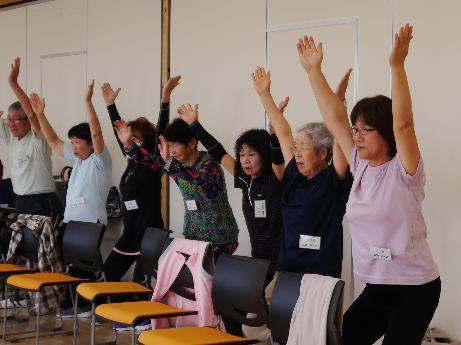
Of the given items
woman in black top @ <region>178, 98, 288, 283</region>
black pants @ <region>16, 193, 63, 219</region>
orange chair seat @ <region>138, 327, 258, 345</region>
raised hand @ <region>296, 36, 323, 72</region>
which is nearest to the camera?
raised hand @ <region>296, 36, 323, 72</region>

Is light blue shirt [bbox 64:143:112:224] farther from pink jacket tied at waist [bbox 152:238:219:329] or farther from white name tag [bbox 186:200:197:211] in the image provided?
pink jacket tied at waist [bbox 152:238:219:329]

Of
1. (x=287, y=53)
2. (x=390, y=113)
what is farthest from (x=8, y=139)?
(x=390, y=113)

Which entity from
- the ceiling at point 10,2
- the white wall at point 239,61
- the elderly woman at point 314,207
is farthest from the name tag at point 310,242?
the ceiling at point 10,2

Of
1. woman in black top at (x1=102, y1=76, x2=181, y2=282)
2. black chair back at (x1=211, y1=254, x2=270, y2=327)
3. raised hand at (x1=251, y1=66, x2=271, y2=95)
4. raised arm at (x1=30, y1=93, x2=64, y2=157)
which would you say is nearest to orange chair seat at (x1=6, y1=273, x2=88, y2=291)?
woman in black top at (x1=102, y1=76, x2=181, y2=282)

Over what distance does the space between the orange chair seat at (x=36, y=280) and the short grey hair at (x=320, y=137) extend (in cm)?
213

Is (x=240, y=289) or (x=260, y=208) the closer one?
(x=240, y=289)

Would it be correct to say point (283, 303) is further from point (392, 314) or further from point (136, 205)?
point (136, 205)

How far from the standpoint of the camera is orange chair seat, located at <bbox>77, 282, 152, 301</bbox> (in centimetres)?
418

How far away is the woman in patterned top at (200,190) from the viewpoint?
4.42 meters

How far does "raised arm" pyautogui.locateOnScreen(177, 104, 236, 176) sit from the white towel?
4.95 ft

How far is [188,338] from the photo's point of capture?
10.7ft

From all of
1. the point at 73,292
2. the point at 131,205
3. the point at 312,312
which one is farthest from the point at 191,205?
the point at 73,292

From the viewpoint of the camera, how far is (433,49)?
14.3ft

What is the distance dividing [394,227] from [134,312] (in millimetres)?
1620
